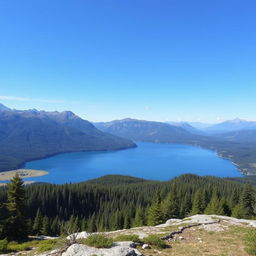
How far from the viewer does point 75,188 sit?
121 m

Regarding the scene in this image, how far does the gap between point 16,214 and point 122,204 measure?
280 ft

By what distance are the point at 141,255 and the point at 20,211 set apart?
21589 mm

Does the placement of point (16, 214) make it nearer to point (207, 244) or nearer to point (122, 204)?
point (207, 244)

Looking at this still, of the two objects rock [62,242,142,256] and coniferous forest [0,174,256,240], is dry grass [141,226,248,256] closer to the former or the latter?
rock [62,242,142,256]

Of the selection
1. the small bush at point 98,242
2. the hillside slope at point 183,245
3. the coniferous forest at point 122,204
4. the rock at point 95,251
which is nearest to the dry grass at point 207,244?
the hillside slope at point 183,245

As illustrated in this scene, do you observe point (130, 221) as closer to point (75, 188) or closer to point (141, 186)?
point (75, 188)

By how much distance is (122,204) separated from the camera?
4173 inches

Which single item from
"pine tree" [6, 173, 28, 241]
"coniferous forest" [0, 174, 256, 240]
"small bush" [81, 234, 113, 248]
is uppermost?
"small bush" [81, 234, 113, 248]

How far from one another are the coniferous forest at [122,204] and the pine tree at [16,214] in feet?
73.9

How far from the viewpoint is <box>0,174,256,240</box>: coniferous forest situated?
52356mm

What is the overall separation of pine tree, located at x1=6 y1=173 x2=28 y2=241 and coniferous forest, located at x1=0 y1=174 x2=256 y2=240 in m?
22.5

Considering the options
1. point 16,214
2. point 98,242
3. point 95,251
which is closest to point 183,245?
point 98,242

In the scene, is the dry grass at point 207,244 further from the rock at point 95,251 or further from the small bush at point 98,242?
the small bush at point 98,242

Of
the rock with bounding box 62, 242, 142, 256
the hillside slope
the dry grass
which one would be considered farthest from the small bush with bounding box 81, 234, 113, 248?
the dry grass
